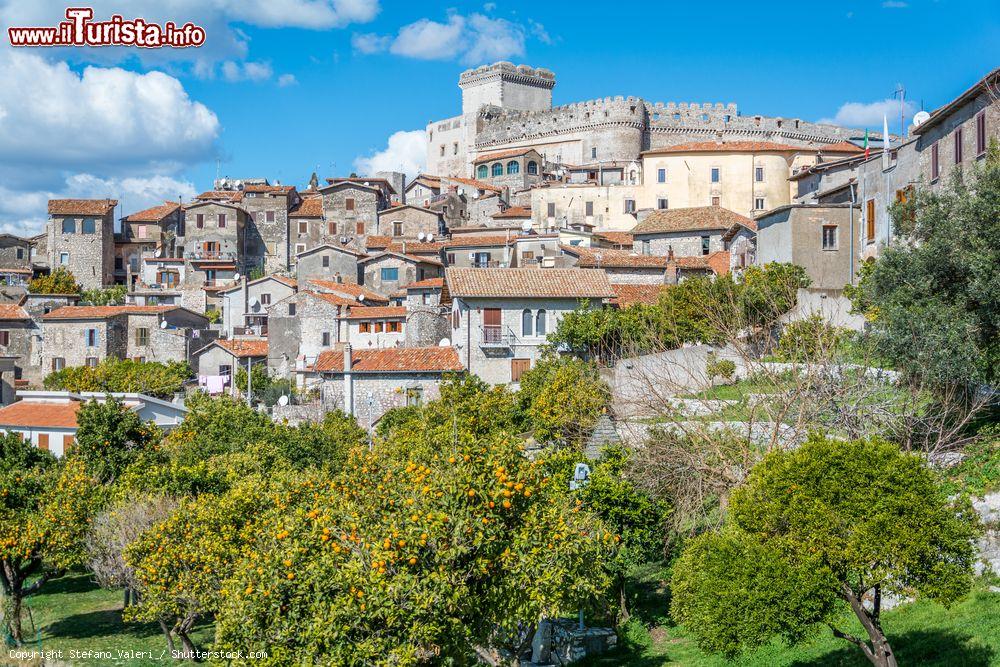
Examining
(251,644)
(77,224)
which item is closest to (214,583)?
(251,644)

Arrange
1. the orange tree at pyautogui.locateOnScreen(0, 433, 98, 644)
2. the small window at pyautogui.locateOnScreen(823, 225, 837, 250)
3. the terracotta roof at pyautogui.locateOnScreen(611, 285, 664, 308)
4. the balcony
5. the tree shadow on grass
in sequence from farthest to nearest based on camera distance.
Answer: the terracotta roof at pyautogui.locateOnScreen(611, 285, 664, 308) → the balcony → the small window at pyautogui.locateOnScreen(823, 225, 837, 250) → the orange tree at pyautogui.locateOnScreen(0, 433, 98, 644) → the tree shadow on grass

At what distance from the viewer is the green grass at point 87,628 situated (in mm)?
22547

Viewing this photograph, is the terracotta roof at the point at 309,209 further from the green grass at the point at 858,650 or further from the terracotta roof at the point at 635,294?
the green grass at the point at 858,650

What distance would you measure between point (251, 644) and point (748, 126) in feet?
287

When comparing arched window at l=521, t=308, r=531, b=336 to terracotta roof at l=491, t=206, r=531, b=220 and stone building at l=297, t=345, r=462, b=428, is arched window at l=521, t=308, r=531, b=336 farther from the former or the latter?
terracotta roof at l=491, t=206, r=531, b=220

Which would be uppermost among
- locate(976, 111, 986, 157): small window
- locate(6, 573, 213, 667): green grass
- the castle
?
the castle

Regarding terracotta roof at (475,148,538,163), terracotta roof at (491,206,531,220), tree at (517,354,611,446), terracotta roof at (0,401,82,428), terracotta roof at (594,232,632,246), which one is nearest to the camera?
tree at (517,354,611,446)

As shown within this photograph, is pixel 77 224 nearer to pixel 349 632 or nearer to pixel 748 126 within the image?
pixel 748 126

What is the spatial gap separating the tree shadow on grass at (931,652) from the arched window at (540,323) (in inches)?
1027

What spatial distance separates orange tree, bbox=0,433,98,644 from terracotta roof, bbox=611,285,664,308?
2522 centimetres

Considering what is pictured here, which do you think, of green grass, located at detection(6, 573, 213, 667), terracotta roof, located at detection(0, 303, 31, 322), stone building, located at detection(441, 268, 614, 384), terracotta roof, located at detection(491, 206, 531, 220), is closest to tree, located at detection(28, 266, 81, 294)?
terracotta roof, located at detection(0, 303, 31, 322)

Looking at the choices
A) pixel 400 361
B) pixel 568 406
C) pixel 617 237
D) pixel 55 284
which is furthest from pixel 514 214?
pixel 568 406

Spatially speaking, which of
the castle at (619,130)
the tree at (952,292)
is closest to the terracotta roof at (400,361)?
the tree at (952,292)

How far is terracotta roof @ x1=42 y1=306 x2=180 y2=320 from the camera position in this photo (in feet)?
187
